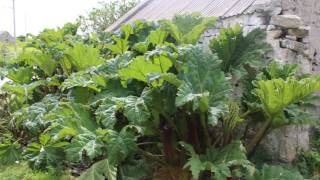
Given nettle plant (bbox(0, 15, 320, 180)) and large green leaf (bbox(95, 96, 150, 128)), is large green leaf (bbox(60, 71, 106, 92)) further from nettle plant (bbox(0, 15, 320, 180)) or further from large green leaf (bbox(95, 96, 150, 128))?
large green leaf (bbox(95, 96, 150, 128))

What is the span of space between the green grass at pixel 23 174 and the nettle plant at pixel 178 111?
0.18 meters

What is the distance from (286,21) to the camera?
12.7 feet

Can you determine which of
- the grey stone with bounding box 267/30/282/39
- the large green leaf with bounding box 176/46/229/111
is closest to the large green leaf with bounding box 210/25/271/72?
the grey stone with bounding box 267/30/282/39

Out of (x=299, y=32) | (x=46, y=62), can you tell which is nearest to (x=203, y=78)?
(x=299, y=32)

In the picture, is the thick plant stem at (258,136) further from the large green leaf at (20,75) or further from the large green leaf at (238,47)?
the large green leaf at (20,75)

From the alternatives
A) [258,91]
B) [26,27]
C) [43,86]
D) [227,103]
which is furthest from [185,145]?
[26,27]

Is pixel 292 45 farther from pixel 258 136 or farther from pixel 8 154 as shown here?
pixel 8 154

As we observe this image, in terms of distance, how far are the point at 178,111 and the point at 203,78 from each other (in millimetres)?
455

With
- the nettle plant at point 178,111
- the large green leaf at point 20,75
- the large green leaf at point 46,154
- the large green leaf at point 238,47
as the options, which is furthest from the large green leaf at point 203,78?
the large green leaf at point 20,75

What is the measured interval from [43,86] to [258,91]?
352 cm

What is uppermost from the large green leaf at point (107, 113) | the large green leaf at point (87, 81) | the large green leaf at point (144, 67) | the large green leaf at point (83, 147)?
the large green leaf at point (144, 67)

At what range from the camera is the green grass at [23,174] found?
4.00 meters

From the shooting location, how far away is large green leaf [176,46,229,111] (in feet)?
9.91

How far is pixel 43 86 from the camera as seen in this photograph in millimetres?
5535
